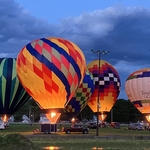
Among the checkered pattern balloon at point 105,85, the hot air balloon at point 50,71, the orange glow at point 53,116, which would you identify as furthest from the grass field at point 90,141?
the checkered pattern balloon at point 105,85

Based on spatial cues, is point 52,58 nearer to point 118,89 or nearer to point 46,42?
point 46,42

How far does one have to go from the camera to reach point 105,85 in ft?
173

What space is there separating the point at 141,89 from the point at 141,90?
0.45 feet

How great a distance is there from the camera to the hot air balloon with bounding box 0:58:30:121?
43375mm

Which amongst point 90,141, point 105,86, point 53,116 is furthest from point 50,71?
point 105,86

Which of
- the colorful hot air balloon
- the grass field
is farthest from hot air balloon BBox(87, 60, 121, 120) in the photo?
the grass field

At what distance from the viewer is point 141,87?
1932 inches

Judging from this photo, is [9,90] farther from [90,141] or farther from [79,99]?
[90,141]

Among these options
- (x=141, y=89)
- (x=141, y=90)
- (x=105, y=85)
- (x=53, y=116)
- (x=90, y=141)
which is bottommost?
(x=90, y=141)

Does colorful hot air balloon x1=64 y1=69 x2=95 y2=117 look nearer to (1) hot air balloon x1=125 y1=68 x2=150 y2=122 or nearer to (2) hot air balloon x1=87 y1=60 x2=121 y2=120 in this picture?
(2) hot air balloon x1=87 y1=60 x2=121 y2=120

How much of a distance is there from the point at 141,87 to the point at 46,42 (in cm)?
1819

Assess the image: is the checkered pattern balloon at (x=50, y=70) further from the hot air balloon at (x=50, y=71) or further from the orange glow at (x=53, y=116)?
the orange glow at (x=53, y=116)

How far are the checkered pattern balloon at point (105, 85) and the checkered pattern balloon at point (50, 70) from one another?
653 inches

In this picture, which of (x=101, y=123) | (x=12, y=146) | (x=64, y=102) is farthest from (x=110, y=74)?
(x=12, y=146)
